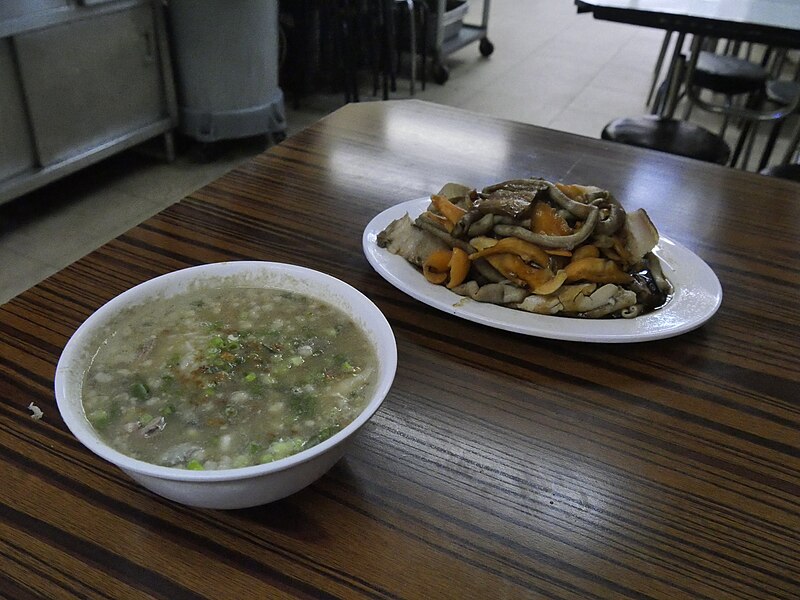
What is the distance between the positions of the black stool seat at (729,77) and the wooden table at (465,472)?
2.18 meters

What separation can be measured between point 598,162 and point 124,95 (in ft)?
7.24

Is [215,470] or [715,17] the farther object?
[715,17]

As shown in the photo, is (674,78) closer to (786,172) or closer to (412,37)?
(786,172)

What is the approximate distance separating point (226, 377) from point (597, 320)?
1.68ft

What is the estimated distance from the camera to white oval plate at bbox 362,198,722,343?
0.92 m

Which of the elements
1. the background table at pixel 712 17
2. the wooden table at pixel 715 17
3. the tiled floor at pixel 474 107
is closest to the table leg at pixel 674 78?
the wooden table at pixel 715 17

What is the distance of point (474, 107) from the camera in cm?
430

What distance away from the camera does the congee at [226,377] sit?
65cm

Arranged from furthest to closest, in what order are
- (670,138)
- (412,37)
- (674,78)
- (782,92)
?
1. (412,37)
2. (782,92)
3. (674,78)
4. (670,138)

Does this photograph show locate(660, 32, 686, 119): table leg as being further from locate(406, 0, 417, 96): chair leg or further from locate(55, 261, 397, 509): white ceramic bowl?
locate(55, 261, 397, 509): white ceramic bowl

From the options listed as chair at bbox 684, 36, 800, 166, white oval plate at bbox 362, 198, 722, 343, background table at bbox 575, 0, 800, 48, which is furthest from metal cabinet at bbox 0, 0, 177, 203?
chair at bbox 684, 36, 800, 166

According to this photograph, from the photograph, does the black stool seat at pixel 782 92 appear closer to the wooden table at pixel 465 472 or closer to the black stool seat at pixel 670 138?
the black stool seat at pixel 670 138

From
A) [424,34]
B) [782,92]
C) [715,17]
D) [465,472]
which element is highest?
[715,17]

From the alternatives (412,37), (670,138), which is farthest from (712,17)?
(412,37)
